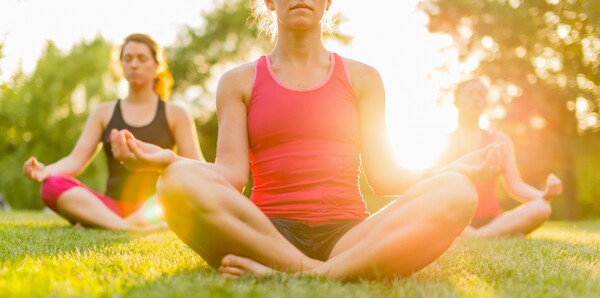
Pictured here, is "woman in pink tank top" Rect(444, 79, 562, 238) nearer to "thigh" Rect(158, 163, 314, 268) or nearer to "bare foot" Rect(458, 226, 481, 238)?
"bare foot" Rect(458, 226, 481, 238)

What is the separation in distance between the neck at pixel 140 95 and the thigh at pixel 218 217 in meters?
4.20

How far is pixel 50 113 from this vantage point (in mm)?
26453

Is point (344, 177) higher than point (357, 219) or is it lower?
higher

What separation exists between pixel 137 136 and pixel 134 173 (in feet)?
1.37

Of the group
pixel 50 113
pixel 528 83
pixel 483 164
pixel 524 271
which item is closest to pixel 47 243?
pixel 483 164

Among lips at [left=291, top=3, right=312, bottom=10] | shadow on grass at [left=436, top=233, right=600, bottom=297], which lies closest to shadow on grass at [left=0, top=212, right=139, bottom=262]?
lips at [left=291, top=3, right=312, bottom=10]

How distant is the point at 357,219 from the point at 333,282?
0.66m

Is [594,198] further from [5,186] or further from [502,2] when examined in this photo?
[5,186]

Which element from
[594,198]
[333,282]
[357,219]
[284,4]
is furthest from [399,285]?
[594,198]

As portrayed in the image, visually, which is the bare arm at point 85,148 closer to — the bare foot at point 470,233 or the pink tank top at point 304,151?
the pink tank top at point 304,151

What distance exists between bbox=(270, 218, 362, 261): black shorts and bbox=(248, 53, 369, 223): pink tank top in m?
0.05

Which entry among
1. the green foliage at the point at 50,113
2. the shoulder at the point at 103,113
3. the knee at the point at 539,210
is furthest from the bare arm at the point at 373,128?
the green foliage at the point at 50,113

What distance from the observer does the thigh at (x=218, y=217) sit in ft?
9.37

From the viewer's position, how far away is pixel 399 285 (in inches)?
109
